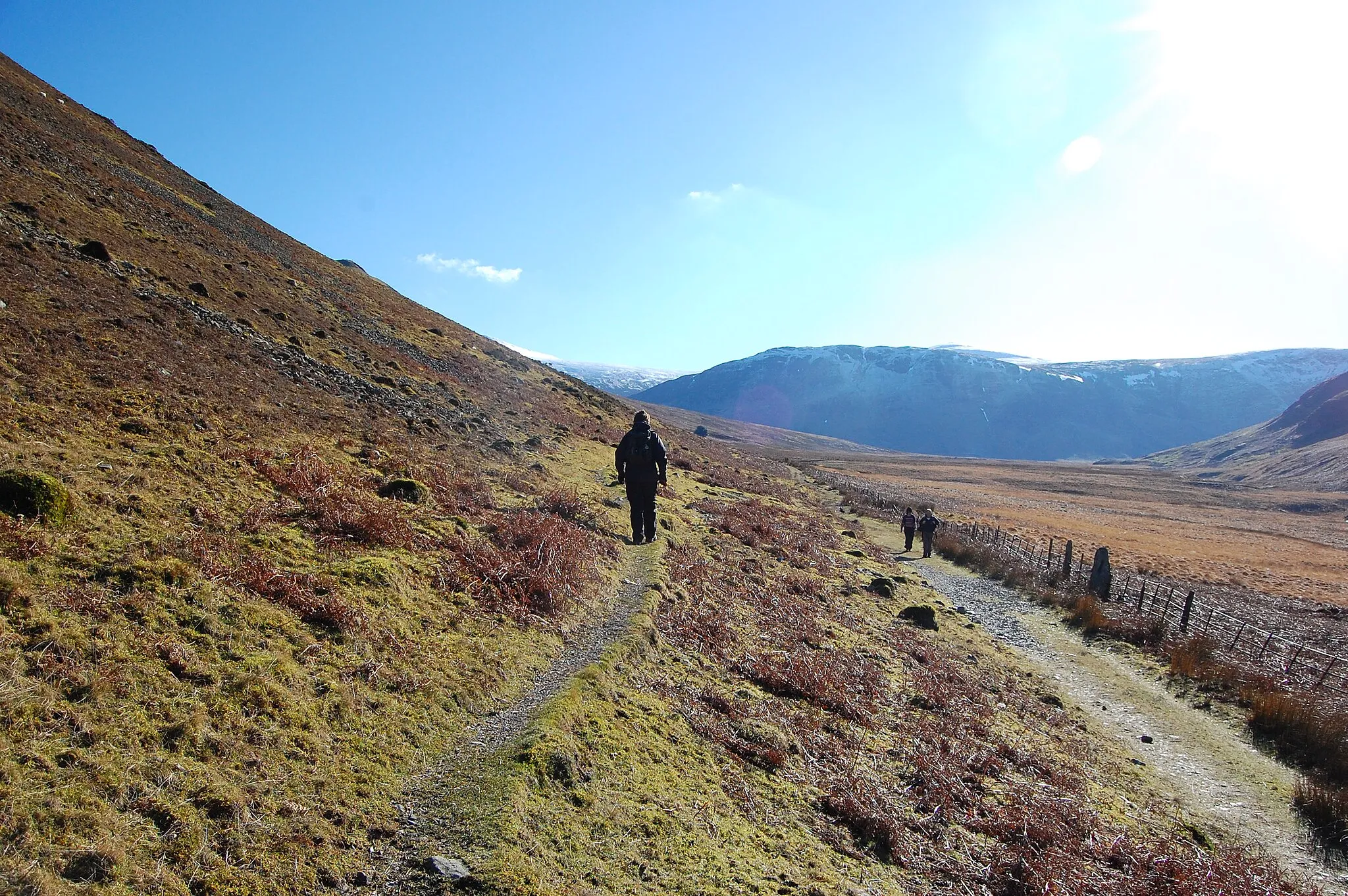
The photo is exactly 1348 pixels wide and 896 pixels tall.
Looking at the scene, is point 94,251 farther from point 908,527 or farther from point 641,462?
point 908,527

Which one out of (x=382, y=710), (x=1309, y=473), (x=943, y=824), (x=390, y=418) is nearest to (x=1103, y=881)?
(x=943, y=824)

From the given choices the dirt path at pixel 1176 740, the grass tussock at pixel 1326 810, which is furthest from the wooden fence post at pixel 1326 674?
the grass tussock at pixel 1326 810

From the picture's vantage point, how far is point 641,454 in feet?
48.5

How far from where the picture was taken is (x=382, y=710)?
6.18m

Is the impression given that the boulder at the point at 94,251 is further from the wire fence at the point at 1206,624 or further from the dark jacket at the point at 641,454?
the wire fence at the point at 1206,624

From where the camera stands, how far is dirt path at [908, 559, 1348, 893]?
Answer: 410 inches

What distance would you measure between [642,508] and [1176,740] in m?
12.7

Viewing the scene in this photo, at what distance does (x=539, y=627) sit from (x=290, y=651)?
350 centimetres

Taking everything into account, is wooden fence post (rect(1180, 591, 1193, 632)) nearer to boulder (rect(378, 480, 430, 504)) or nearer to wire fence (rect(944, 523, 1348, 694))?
wire fence (rect(944, 523, 1348, 694))

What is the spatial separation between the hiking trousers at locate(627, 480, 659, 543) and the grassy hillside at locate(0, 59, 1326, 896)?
78 centimetres

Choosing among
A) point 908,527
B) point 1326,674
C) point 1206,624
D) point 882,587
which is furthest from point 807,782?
point 908,527

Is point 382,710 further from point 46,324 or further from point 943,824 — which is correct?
point 46,324

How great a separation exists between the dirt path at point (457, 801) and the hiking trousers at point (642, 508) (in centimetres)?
747

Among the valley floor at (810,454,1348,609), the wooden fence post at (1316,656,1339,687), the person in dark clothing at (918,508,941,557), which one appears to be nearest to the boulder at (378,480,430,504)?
the wooden fence post at (1316,656,1339,687)
